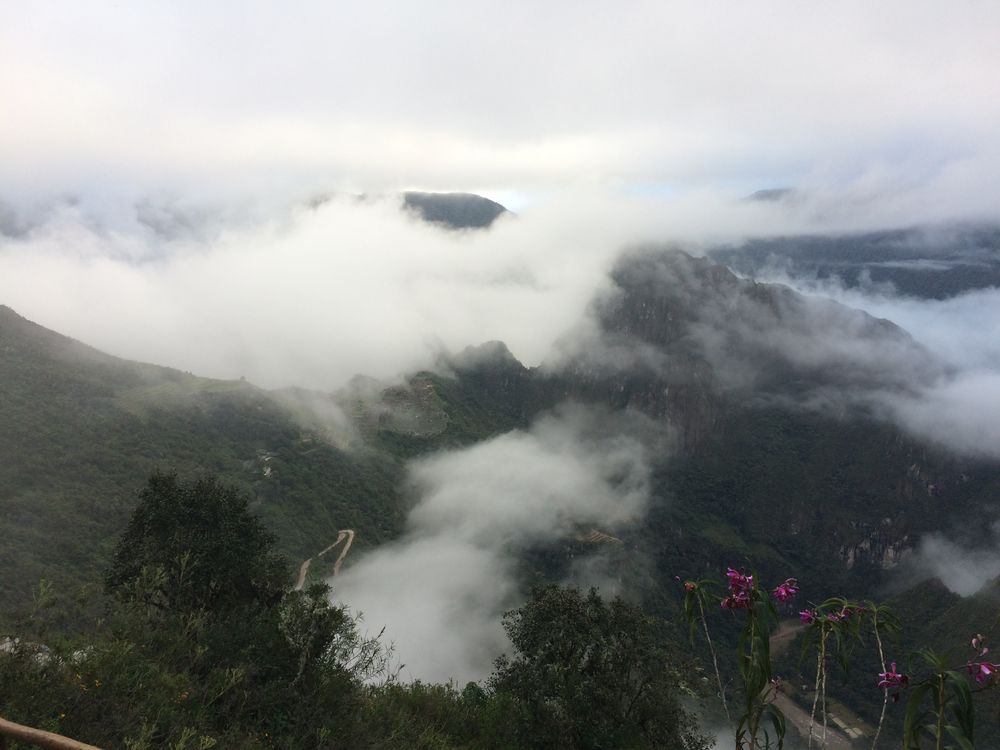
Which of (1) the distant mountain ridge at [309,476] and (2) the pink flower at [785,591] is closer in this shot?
(2) the pink flower at [785,591]

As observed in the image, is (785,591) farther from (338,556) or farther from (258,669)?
(338,556)

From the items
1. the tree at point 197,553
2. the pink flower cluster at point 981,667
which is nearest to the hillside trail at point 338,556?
the tree at point 197,553

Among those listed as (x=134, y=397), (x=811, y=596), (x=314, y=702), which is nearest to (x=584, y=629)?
(x=314, y=702)

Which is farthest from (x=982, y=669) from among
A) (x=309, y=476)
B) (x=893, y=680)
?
(x=309, y=476)

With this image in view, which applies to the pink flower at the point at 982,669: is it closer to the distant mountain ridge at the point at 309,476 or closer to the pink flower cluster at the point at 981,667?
the pink flower cluster at the point at 981,667

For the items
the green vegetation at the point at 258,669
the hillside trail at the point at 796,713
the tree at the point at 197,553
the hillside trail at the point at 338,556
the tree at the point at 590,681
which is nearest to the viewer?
the green vegetation at the point at 258,669

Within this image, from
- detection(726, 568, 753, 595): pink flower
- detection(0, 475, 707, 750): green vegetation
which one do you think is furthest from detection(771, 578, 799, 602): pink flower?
detection(0, 475, 707, 750): green vegetation
